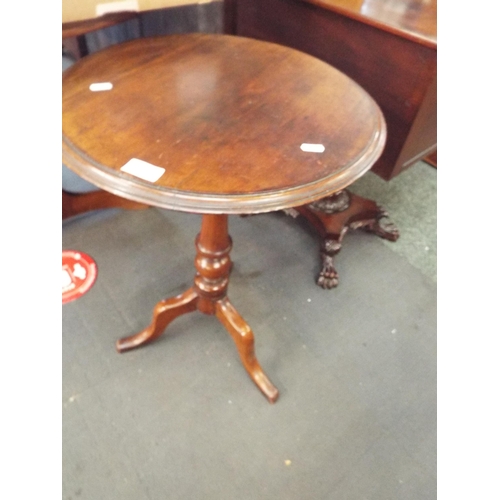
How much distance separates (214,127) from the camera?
0.85 m

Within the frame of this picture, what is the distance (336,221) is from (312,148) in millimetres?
824

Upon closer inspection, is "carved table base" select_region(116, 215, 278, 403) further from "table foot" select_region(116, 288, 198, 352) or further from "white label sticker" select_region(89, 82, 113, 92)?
"white label sticker" select_region(89, 82, 113, 92)

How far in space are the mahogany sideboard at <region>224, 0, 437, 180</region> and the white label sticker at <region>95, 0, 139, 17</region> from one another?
1.53 ft

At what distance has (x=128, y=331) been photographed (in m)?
1.37

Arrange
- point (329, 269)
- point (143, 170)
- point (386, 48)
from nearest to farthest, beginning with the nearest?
1. point (143, 170)
2. point (386, 48)
3. point (329, 269)

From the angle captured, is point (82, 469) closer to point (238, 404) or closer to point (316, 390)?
point (238, 404)

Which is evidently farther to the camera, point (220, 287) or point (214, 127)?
point (220, 287)

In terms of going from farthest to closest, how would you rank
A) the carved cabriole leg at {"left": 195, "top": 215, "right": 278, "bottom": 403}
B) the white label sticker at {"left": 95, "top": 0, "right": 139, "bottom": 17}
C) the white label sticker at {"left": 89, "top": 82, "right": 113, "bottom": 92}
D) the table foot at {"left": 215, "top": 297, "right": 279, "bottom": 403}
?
the white label sticker at {"left": 95, "top": 0, "right": 139, "bottom": 17} < the table foot at {"left": 215, "top": 297, "right": 279, "bottom": 403} < the carved cabriole leg at {"left": 195, "top": 215, "right": 278, "bottom": 403} < the white label sticker at {"left": 89, "top": 82, "right": 113, "bottom": 92}

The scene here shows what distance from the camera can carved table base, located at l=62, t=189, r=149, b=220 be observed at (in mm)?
1642

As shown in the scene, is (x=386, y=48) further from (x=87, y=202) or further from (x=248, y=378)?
(x=87, y=202)

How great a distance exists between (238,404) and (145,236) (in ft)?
2.58

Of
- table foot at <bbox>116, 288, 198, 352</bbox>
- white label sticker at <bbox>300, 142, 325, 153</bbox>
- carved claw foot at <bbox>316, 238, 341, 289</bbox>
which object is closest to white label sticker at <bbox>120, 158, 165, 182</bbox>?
white label sticker at <bbox>300, 142, 325, 153</bbox>

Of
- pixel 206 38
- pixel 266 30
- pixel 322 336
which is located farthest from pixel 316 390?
pixel 266 30

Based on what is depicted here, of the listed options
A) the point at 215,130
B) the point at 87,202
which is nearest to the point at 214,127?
the point at 215,130
